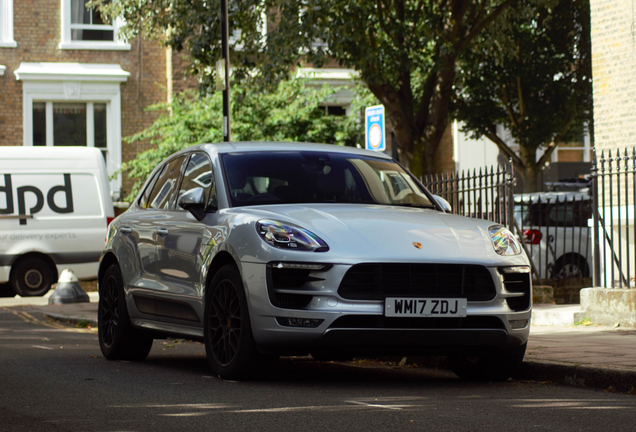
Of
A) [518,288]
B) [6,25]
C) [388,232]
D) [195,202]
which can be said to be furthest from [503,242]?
[6,25]

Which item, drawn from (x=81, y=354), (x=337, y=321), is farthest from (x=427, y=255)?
(x=81, y=354)

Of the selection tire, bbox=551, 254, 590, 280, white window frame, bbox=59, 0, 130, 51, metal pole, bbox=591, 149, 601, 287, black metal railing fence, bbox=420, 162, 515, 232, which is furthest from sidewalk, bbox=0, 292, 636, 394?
white window frame, bbox=59, 0, 130, 51

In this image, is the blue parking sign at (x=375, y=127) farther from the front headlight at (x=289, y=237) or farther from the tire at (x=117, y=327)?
the front headlight at (x=289, y=237)

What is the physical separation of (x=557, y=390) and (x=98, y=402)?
2929 millimetres

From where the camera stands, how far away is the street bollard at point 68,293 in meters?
16.9

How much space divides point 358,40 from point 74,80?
463 inches

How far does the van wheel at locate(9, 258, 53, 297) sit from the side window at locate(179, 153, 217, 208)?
12.4m

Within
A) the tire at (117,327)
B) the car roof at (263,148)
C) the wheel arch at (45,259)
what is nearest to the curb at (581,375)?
the car roof at (263,148)

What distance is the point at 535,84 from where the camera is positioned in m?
28.5

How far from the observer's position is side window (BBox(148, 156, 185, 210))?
8.20 meters

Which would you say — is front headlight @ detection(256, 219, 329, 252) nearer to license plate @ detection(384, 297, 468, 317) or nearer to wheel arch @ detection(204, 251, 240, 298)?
wheel arch @ detection(204, 251, 240, 298)

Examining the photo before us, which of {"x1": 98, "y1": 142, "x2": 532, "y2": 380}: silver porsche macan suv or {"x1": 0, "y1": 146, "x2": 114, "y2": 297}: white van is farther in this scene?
{"x1": 0, "y1": 146, "x2": 114, "y2": 297}: white van

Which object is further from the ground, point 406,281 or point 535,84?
point 535,84

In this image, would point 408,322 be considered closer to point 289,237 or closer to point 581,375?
point 289,237
